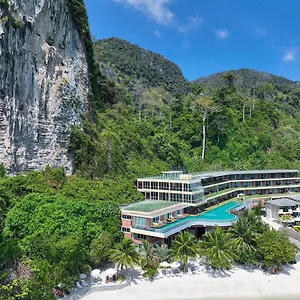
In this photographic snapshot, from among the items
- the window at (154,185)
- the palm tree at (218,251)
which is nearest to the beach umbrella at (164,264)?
the palm tree at (218,251)

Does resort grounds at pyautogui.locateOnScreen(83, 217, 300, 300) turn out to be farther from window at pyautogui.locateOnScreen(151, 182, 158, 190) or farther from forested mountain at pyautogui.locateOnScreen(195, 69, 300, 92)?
forested mountain at pyautogui.locateOnScreen(195, 69, 300, 92)

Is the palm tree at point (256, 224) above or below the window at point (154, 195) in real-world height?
below

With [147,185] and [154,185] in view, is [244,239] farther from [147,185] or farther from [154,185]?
[147,185]

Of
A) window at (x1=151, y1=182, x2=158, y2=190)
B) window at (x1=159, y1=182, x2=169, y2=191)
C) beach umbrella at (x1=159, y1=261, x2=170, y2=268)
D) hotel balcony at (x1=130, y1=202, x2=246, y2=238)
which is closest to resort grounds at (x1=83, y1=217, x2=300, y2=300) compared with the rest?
beach umbrella at (x1=159, y1=261, x2=170, y2=268)

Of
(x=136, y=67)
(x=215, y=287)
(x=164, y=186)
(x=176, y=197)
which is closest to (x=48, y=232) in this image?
(x=215, y=287)

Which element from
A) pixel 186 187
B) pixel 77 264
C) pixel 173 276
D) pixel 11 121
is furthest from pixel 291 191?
pixel 11 121

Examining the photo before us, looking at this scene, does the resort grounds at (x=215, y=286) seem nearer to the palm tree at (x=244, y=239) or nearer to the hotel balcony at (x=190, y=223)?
the palm tree at (x=244, y=239)
